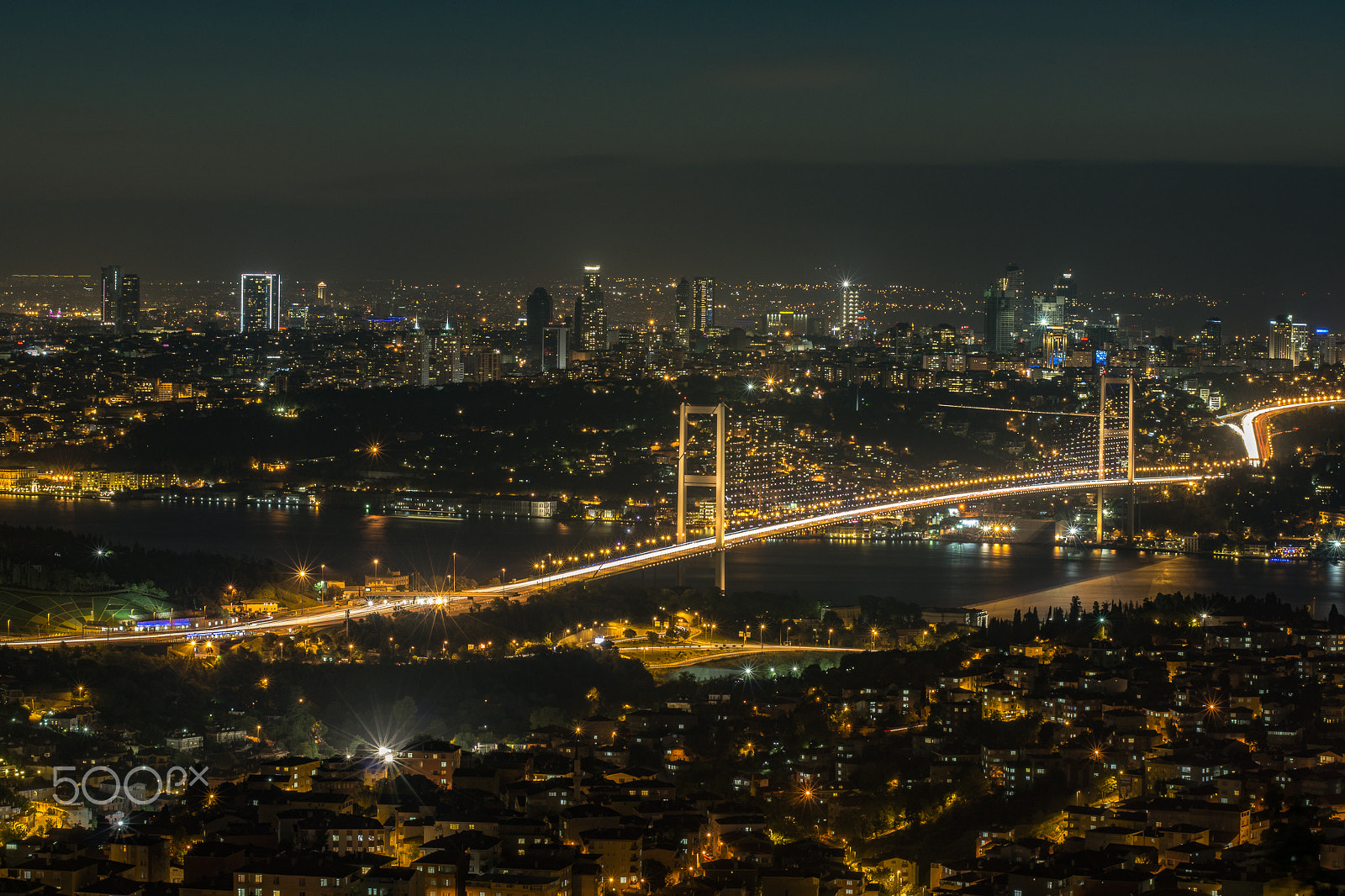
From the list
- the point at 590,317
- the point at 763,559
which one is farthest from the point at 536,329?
the point at 763,559

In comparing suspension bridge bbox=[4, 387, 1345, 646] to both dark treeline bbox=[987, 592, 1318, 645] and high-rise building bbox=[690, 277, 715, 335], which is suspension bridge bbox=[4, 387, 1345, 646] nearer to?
dark treeline bbox=[987, 592, 1318, 645]

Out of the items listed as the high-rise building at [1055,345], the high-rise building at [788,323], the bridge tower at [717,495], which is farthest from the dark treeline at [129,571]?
the high-rise building at [788,323]

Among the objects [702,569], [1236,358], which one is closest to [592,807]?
[702,569]

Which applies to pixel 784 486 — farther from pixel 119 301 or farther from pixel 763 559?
pixel 119 301

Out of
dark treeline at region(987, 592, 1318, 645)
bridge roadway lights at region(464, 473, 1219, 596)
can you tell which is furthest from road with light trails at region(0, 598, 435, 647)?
dark treeline at region(987, 592, 1318, 645)

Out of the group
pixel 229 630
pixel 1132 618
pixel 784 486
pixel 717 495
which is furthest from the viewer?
pixel 784 486

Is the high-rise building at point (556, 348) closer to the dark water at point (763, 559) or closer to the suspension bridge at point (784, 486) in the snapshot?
the suspension bridge at point (784, 486)
